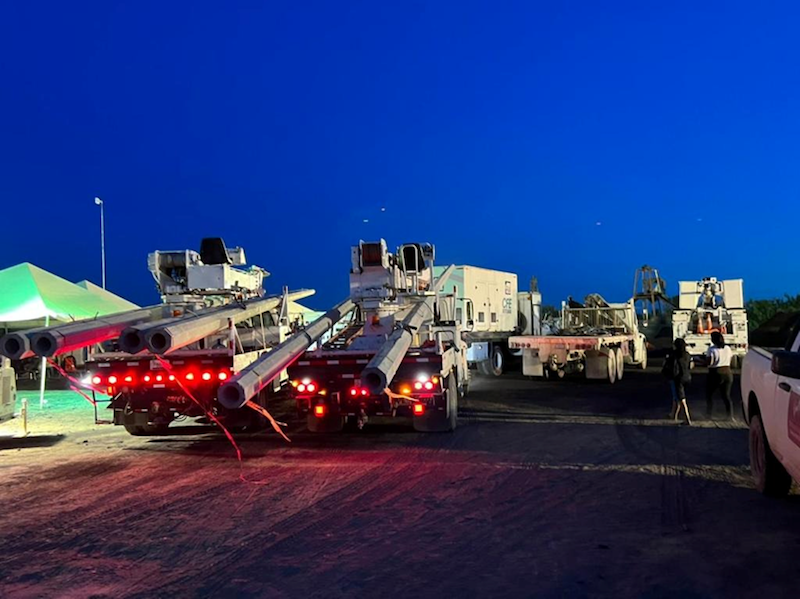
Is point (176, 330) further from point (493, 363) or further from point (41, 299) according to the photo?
point (493, 363)

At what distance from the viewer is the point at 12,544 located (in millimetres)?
6016

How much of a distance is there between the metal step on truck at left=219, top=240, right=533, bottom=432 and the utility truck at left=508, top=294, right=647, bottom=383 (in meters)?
7.42

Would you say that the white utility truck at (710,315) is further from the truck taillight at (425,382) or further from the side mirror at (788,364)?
the side mirror at (788,364)

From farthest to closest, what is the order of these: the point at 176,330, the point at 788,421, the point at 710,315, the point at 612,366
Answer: the point at 710,315, the point at 612,366, the point at 176,330, the point at 788,421

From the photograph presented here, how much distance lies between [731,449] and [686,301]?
1688 centimetres

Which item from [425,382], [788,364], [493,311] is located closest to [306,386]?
[425,382]

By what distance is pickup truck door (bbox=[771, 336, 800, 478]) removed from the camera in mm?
5465

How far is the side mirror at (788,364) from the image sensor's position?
4.49 metres

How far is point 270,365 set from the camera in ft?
28.7

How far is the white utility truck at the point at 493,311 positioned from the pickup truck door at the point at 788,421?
48.2ft

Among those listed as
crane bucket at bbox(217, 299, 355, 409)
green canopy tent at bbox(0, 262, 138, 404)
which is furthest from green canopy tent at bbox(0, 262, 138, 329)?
crane bucket at bbox(217, 299, 355, 409)

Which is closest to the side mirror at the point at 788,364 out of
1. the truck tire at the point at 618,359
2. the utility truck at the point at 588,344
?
the utility truck at the point at 588,344

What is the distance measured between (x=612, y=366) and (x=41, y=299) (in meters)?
16.2

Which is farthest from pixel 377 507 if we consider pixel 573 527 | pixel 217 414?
pixel 217 414
